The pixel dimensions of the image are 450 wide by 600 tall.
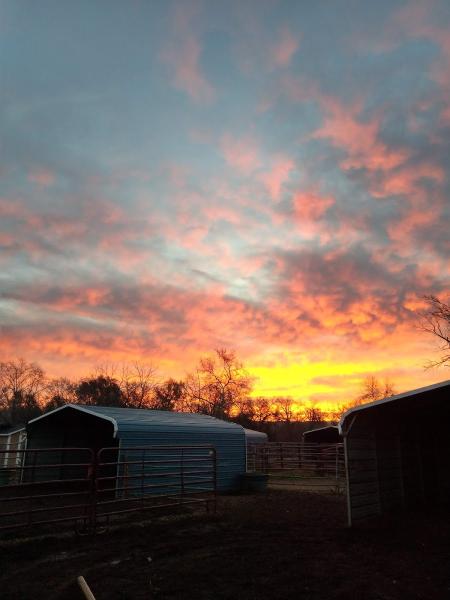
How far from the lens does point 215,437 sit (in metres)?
18.8

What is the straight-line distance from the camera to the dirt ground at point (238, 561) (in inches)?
235

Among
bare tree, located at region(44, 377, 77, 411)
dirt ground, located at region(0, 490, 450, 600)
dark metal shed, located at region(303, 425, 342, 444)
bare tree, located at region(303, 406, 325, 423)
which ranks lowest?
dirt ground, located at region(0, 490, 450, 600)

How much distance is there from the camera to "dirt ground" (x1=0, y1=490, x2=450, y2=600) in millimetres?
5961

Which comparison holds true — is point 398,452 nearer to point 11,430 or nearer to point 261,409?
point 11,430

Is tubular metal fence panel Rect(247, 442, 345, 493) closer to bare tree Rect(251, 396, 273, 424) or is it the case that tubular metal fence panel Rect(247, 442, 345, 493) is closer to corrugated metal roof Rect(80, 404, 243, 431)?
corrugated metal roof Rect(80, 404, 243, 431)

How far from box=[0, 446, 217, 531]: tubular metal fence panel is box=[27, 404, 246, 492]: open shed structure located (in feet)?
1.47

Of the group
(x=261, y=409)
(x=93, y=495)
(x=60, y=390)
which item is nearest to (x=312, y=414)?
(x=261, y=409)

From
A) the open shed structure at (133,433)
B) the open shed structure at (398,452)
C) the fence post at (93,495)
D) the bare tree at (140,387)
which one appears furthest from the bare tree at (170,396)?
the fence post at (93,495)

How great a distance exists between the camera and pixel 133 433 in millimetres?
15750

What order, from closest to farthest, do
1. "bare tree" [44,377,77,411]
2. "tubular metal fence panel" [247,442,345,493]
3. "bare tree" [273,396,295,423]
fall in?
"tubular metal fence panel" [247,442,345,493], "bare tree" [44,377,77,411], "bare tree" [273,396,295,423]

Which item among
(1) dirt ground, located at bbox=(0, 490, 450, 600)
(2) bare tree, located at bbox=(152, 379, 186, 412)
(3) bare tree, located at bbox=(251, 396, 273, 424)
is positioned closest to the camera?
(1) dirt ground, located at bbox=(0, 490, 450, 600)

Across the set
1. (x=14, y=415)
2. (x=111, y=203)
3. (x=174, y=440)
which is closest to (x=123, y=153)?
(x=111, y=203)

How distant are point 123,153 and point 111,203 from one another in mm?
2901

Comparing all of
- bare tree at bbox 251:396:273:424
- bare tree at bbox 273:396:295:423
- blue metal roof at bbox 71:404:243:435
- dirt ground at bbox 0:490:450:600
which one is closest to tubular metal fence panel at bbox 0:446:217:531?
dirt ground at bbox 0:490:450:600
